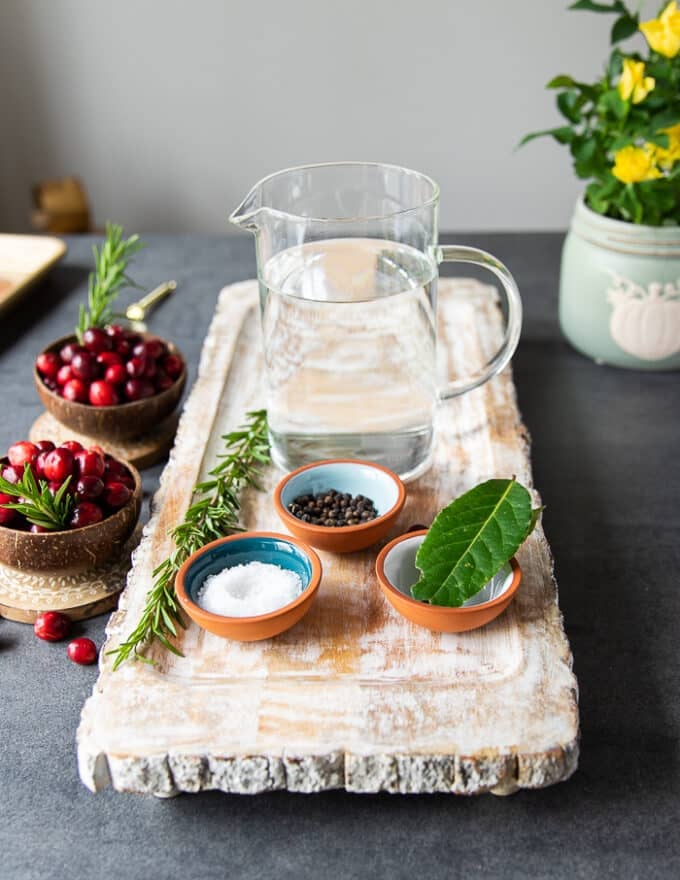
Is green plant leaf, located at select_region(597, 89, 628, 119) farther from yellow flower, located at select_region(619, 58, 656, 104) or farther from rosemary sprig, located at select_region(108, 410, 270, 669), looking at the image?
rosemary sprig, located at select_region(108, 410, 270, 669)

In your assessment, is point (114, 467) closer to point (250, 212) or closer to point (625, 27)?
Result: point (250, 212)

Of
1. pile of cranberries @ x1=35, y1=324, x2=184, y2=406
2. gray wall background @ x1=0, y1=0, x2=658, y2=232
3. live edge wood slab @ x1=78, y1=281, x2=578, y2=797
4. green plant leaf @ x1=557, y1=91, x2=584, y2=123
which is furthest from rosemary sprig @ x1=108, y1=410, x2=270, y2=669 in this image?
gray wall background @ x1=0, y1=0, x2=658, y2=232

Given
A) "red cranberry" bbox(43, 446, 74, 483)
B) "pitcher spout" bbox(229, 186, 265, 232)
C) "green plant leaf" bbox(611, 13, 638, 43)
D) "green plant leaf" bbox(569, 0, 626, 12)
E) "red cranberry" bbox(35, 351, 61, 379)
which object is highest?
"green plant leaf" bbox(569, 0, 626, 12)

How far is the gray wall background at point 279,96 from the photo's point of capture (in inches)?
81.5

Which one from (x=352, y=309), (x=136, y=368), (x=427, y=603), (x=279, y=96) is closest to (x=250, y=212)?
(x=352, y=309)

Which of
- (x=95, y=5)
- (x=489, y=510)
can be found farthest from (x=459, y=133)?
(x=489, y=510)

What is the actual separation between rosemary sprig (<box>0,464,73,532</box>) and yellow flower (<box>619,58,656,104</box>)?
27.8 inches

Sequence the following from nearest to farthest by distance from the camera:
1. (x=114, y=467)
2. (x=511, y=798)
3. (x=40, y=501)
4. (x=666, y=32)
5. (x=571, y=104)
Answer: (x=511, y=798) → (x=40, y=501) → (x=114, y=467) → (x=666, y=32) → (x=571, y=104)

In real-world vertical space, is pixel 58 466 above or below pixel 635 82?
below

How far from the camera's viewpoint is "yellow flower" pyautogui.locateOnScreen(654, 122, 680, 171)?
1.02 m

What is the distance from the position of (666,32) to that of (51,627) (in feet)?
2.76

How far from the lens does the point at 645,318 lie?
3.66ft

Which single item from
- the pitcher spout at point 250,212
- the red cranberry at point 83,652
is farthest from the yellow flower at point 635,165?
the red cranberry at point 83,652

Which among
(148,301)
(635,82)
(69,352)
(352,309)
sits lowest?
(148,301)
